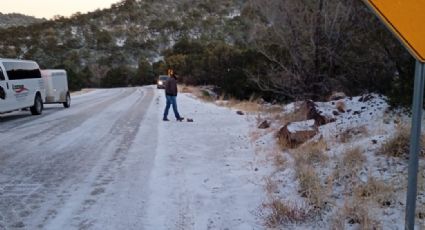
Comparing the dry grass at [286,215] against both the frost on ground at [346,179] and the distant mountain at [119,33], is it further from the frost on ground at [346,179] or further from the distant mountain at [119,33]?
the distant mountain at [119,33]

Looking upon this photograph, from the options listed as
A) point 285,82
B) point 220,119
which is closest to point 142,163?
point 220,119

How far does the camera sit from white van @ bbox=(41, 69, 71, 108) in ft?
74.7

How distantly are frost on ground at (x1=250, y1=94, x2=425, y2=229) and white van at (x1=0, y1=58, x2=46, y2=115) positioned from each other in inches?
455

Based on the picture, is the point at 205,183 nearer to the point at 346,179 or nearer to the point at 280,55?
the point at 346,179

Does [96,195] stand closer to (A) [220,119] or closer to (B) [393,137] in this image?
(B) [393,137]

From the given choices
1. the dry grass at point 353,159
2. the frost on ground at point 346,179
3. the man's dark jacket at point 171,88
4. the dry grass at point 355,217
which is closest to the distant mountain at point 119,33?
the man's dark jacket at point 171,88

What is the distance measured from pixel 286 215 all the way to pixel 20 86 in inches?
610

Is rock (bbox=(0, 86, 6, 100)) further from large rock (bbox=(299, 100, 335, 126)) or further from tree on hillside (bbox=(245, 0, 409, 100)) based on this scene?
large rock (bbox=(299, 100, 335, 126))

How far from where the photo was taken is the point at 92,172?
781 cm

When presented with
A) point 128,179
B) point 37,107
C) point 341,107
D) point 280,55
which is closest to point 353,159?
point 128,179

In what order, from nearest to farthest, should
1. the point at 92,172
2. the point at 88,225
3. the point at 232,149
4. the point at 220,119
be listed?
the point at 88,225, the point at 92,172, the point at 232,149, the point at 220,119

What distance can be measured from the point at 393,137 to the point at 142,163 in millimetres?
4271

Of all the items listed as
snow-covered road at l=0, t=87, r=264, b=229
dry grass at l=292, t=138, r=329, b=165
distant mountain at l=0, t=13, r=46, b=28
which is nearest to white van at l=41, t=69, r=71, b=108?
snow-covered road at l=0, t=87, r=264, b=229

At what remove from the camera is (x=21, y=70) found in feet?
61.4
